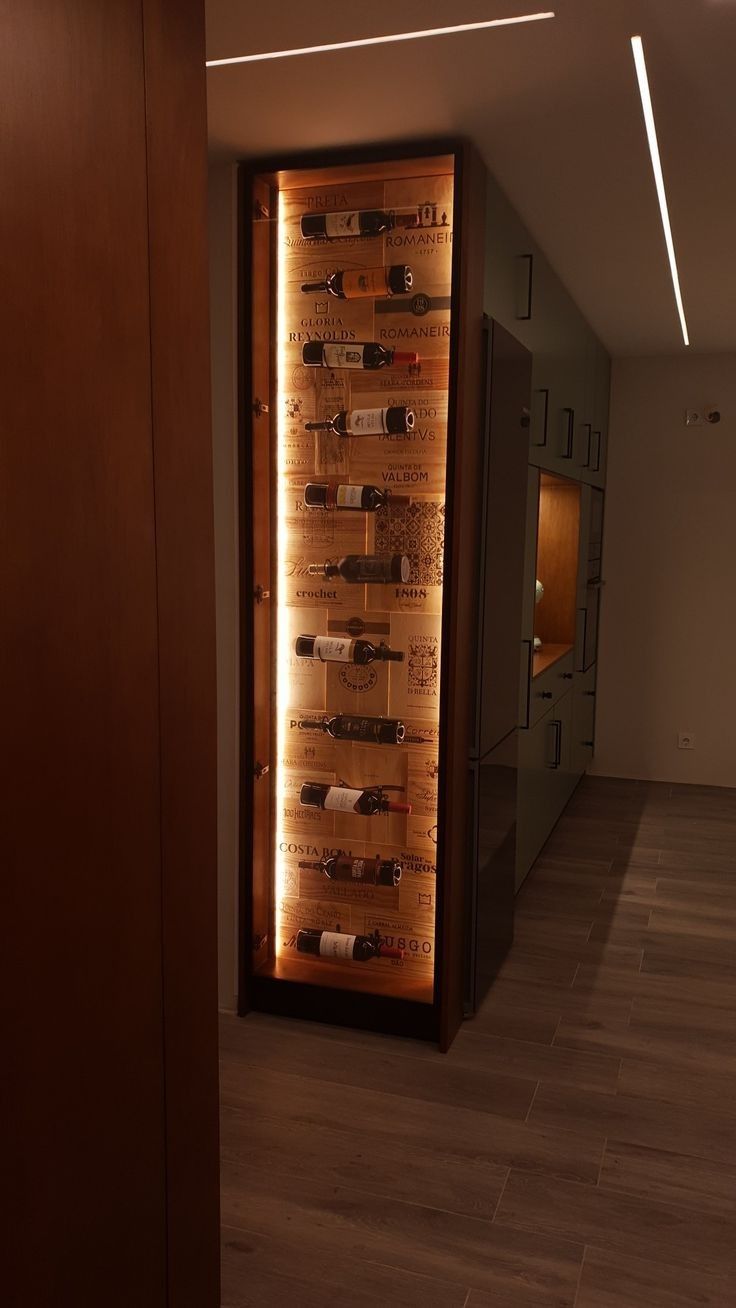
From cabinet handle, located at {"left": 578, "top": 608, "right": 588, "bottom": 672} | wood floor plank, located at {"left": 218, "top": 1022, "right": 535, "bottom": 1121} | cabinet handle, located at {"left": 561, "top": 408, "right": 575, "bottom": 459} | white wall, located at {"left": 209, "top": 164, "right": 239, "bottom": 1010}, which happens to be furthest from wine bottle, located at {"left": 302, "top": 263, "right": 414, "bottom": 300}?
cabinet handle, located at {"left": 578, "top": 608, "right": 588, "bottom": 672}

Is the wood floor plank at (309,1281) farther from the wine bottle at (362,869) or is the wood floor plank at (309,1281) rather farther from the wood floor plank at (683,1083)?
the wine bottle at (362,869)

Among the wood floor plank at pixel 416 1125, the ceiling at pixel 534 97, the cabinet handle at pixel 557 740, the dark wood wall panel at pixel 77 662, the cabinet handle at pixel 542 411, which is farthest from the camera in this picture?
the cabinet handle at pixel 557 740

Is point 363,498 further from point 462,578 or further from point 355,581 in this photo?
point 462,578

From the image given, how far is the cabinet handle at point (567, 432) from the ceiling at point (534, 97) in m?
0.90

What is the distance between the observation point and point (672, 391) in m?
5.82

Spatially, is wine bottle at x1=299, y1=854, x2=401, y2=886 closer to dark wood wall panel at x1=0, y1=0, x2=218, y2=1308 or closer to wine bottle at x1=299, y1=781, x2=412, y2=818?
wine bottle at x1=299, y1=781, x2=412, y2=818

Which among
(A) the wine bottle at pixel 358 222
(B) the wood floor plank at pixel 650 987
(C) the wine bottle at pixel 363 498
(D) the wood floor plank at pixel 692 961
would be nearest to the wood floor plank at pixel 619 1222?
(B) the wood floor plank at pixel 650 987

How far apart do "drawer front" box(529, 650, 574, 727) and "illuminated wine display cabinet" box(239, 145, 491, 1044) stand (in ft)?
3.42

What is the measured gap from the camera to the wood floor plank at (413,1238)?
2.08 meters

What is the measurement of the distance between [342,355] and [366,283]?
8.0 inches

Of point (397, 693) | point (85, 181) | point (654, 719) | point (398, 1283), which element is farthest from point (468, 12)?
point (654, 719)

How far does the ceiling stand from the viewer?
1.97 meters

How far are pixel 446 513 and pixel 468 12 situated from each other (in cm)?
120

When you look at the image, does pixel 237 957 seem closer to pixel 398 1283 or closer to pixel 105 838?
pixel 398 1283
